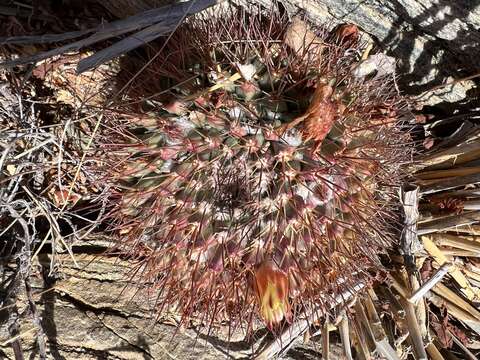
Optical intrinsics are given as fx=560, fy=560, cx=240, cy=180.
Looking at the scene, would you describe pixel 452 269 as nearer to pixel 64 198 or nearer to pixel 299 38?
pixel 299 38

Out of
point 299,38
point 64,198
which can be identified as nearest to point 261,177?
point 299,38

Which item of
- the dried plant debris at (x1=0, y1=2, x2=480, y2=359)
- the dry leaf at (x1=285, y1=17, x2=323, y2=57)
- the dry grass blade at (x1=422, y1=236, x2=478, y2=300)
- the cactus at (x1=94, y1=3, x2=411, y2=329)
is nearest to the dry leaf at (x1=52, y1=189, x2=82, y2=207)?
the dried plant debris at (x1=0, y1=2, x2=480, y2=359)

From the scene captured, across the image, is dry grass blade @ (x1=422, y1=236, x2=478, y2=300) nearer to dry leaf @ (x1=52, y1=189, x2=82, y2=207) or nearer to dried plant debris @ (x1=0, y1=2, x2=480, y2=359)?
dried plant debris @ (x1=0, y1=2, x2=480, y2=359)

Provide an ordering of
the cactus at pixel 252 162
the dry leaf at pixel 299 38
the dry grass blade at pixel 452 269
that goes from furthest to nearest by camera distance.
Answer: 1. the dry grass blade at pixel 452 269
2. the dry leaf at pixel 299 38
3. the cactus at pixel 252 162

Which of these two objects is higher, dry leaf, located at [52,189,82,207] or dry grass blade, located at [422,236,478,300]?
dry leaf, located at [52,189,82,207]

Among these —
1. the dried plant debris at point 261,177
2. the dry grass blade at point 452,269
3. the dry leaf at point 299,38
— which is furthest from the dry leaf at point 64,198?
the dry grass blade at point 452,269

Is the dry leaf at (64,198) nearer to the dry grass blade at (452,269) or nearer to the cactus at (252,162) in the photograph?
the cactus at (252,162)

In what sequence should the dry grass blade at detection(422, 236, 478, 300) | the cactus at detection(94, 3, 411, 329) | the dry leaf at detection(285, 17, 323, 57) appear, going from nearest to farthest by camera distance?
the cactus at detection(94, 3, 411, 329) → the dry leaf at detection(285, 17, 323, 57) → the dry grass blade at detection(422, 236, 478, 300)

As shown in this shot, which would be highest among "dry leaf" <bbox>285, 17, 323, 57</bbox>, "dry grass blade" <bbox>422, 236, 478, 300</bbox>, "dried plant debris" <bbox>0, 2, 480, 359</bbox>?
"dry leaf" <bbox>285, 17, 323, 57</bbox>

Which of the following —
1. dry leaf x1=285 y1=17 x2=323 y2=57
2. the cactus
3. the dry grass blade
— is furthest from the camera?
the dry grass blade
